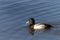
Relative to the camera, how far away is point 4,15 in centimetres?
2025

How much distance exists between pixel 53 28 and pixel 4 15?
412 cm

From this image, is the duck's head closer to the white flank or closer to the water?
the water

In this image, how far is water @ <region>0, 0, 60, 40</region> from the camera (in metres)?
17.0

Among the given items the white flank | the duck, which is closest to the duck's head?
the duck

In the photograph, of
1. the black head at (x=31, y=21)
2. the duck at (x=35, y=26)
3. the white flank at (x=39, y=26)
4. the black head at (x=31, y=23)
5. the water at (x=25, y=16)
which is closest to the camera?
the water at (x=25, y=16)

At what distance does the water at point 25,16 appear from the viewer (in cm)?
1697

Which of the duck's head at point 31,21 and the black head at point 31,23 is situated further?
the duck's head at point 31,21

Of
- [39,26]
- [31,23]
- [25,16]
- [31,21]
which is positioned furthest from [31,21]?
[25,16]

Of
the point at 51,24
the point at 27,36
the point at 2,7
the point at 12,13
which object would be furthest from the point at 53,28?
the point at 2,7

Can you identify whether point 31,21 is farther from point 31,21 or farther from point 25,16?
point 25,16

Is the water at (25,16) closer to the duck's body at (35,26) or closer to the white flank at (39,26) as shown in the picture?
the duck's body at (35,26)

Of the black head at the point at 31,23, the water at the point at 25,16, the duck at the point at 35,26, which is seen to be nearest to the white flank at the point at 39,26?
the duck at the point at 35,26

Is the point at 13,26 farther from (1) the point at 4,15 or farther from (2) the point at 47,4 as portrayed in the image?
(2) the point at 47,4

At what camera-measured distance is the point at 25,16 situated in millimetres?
20141
